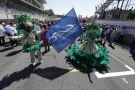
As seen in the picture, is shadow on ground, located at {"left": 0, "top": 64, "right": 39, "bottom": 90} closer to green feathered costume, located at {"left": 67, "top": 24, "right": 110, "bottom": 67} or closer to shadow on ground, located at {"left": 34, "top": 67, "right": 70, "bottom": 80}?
shadow on ground, located at {"left": 34, "top": 67, "right": 70, "bottom": 80}

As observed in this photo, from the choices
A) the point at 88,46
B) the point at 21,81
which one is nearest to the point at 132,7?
the point at 88,46

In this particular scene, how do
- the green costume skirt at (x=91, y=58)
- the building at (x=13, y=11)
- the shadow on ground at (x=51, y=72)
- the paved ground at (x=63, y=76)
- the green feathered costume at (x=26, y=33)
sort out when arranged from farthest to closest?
the building at (x=13, y=11), the green costume skirt at (x=91, y=58), the green feathered costume at (x=26, y=33), the shadow on ground at (x=51, y=72), the paved ground at (x=63, y=76)

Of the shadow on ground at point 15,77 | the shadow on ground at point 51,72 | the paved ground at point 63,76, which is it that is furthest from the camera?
the shadow on ground at point 51,72

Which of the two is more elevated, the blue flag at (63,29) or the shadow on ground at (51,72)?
the blue flag at (63,29)

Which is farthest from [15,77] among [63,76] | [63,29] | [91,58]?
[91,58]

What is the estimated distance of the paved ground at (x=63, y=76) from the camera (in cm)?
449

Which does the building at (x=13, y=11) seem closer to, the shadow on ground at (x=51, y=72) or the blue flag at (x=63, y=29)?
the blue flag at (x=63, y=29)

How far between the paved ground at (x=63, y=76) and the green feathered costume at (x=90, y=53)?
1.04 feet

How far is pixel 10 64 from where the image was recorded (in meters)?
6.44

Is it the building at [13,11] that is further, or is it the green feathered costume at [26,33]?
the building at [13,11]

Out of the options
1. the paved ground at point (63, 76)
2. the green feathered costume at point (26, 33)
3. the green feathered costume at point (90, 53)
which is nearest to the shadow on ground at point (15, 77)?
the paved ground at point (63, 76)

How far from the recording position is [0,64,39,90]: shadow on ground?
4.61 m

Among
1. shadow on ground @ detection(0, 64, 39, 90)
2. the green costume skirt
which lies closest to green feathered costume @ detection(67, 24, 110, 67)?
the green costume skirt

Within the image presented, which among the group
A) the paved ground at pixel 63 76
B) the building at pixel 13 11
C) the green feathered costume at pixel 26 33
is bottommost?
the paved ground at pixel 63 76
